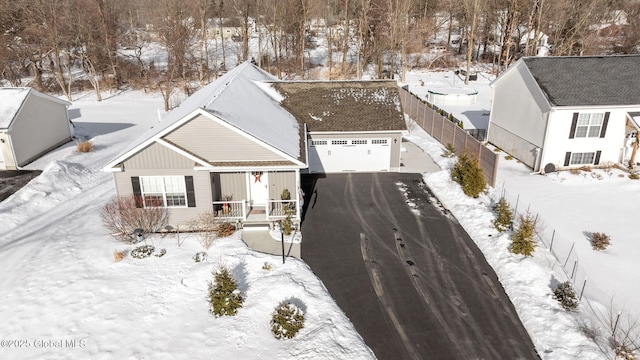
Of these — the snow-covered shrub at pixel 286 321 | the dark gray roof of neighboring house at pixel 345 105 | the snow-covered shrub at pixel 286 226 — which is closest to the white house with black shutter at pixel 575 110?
the dark gray roof of neighboring house at pixel 345 105

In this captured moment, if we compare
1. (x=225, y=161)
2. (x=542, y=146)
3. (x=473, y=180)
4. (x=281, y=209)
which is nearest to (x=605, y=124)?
(x=542, y=146)

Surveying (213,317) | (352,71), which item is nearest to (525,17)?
(352,71)

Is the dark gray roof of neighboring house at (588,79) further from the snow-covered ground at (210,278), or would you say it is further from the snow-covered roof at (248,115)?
the snow-covered roof at (248,115)

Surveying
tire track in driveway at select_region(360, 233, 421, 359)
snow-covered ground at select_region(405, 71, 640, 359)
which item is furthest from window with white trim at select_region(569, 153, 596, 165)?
tire track in driveway at select_region(360, 233, 421, 359)

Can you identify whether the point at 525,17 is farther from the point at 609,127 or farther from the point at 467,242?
the point at 467,242

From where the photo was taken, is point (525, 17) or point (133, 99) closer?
point (133, 99)
